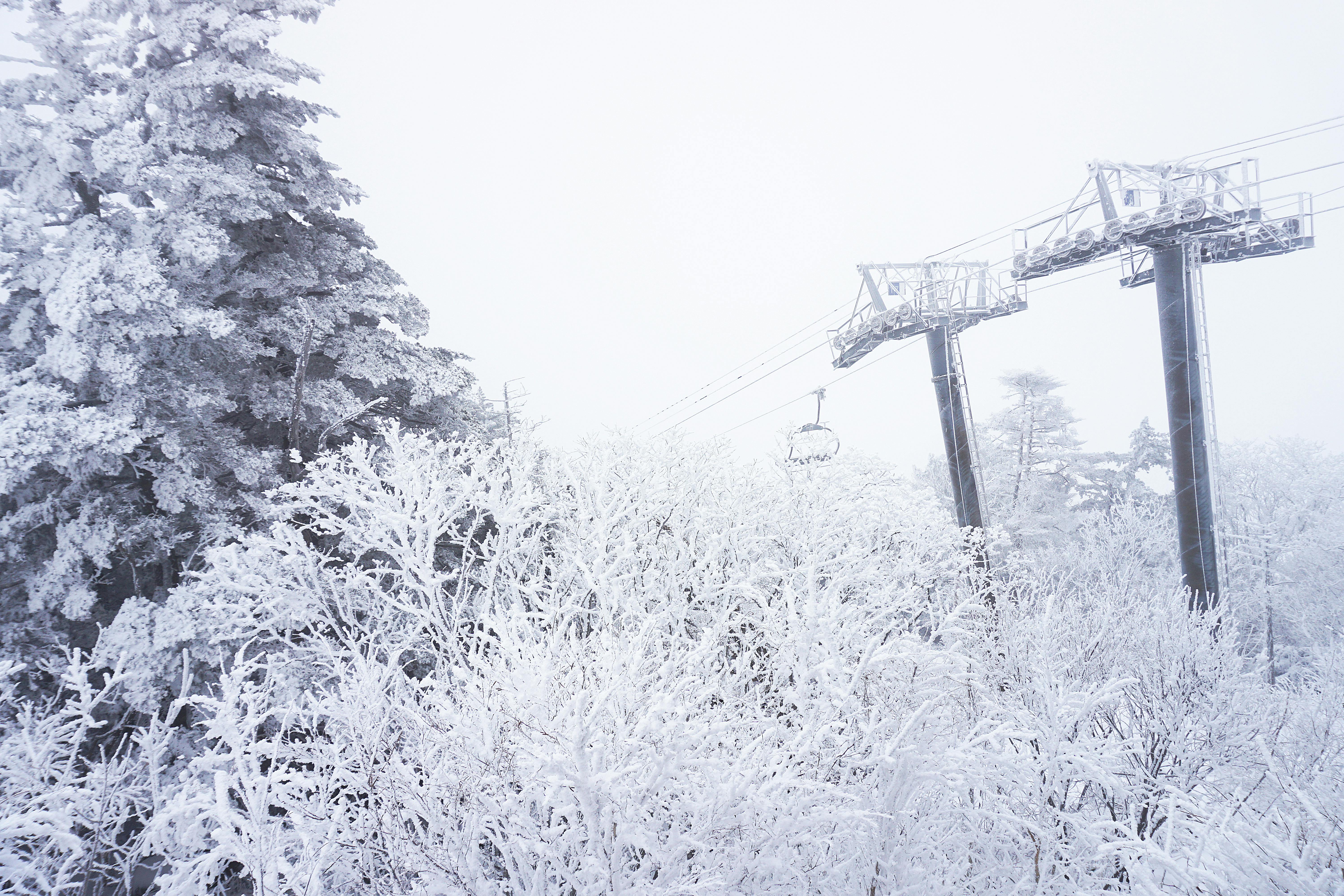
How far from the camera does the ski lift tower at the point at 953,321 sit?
44.9 feet

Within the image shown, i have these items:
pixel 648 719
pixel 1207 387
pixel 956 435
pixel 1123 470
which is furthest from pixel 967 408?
Answer: pixel 1123 470

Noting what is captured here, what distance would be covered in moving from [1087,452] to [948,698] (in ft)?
84.8

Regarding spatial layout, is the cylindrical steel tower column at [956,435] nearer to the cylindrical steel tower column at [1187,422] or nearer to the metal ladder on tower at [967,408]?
the metal ladder on tower at [967,408]

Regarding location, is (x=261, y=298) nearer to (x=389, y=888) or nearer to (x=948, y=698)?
(x=389, y=888)

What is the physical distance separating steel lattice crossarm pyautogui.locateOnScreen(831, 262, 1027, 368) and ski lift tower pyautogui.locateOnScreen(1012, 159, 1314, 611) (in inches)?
101

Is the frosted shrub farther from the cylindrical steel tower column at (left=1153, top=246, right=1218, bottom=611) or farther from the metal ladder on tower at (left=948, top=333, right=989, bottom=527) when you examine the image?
the metal ladder on tower at (left=948, top=333, right=989, bottom=527)

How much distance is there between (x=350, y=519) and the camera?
38.2ft

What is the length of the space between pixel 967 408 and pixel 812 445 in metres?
3.53

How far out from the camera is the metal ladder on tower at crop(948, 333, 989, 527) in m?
13.6

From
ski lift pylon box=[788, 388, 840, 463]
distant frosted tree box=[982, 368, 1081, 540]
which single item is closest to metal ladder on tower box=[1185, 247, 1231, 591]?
ski lift pylon box=[788, 388, 840, 463]

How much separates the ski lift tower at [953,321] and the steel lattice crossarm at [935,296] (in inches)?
0.6

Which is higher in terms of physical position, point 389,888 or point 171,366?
point 171,366

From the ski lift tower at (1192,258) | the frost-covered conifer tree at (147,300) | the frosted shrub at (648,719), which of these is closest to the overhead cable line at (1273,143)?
the ski lift tower at (1192,258)

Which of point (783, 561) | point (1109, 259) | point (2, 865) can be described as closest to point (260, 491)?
point (2, 865)
